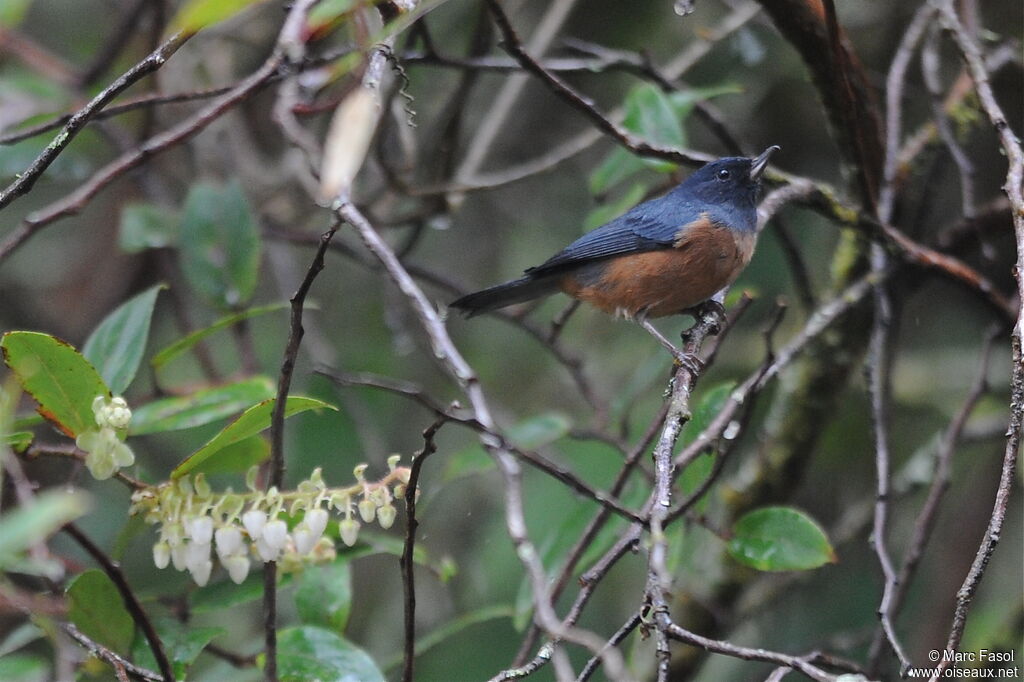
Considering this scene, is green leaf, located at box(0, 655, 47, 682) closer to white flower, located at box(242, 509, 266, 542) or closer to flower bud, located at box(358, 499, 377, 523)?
white flower, located at box(242, 509, 266, 542)

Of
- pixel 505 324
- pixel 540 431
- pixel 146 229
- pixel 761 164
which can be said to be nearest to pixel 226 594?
pixel 540 431

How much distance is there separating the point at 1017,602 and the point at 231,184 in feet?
12.6

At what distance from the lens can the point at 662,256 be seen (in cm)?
461

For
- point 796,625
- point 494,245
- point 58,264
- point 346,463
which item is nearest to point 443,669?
point 346,463

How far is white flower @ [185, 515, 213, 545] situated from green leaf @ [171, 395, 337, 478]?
14 centimetres

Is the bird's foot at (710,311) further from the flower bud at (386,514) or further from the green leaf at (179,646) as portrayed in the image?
the green leaf at (179,646)

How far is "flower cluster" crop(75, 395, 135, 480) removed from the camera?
227 cm

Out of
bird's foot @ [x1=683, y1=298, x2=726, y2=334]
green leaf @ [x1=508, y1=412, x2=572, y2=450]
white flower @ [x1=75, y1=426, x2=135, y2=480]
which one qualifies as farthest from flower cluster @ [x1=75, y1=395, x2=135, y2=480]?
bird's foot @ [x1=683, y1=298, x2=726, y2=334]

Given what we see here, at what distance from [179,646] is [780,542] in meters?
1.81

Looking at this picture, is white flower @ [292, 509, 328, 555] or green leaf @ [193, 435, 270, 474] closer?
white flower @ [292, 509, 328, 555]

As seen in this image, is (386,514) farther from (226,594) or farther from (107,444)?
(226,594)

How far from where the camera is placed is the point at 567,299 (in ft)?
19.6

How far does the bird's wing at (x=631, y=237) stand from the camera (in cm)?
469

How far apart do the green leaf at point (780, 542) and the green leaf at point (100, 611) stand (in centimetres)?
184
